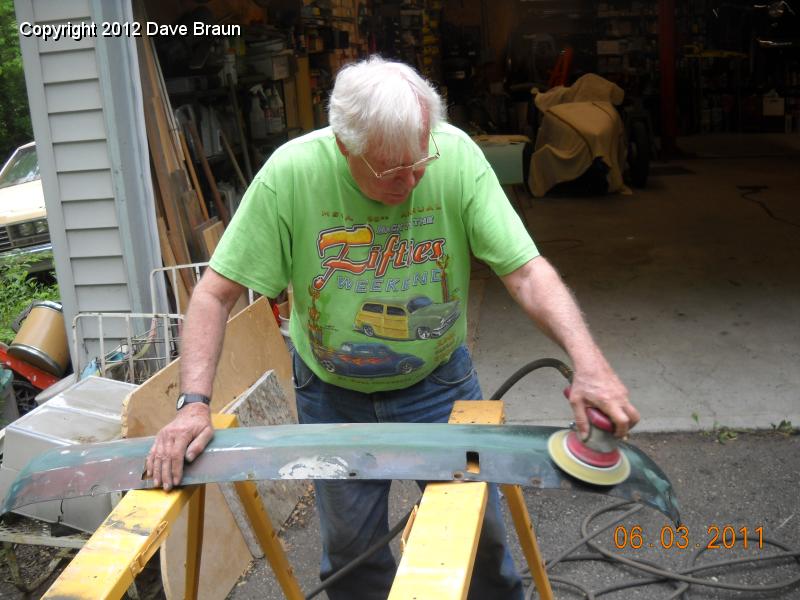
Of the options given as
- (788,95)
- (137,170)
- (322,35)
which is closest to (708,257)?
(322,35)

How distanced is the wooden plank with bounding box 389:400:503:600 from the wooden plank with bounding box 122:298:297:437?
63.6 inches

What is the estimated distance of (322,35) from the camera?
24.4ft

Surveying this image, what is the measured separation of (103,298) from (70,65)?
3.73 ft

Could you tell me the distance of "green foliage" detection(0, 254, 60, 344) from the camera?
5.97 m

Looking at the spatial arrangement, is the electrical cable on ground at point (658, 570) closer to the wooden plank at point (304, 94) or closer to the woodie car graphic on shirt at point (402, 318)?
the woodie car graphic on shirt at point (402, 318)

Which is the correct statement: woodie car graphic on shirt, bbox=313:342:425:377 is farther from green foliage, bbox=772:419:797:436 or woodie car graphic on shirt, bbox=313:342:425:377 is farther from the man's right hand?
green foliage, bbox=772:419:797:436

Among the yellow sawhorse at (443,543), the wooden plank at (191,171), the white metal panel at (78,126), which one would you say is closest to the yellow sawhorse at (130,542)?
the yellow sawhorse at (443,543)

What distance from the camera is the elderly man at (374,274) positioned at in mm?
1852

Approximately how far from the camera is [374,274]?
2.07 metres

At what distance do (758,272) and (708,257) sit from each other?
0.52 meters

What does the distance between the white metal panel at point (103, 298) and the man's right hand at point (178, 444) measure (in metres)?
2.60

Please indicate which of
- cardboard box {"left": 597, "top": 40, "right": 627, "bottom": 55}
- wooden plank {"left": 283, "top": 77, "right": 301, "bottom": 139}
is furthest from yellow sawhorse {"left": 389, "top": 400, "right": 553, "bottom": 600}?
cardboard box {"left": 597, "top": 40, "right": 627, "bottom": 55}
